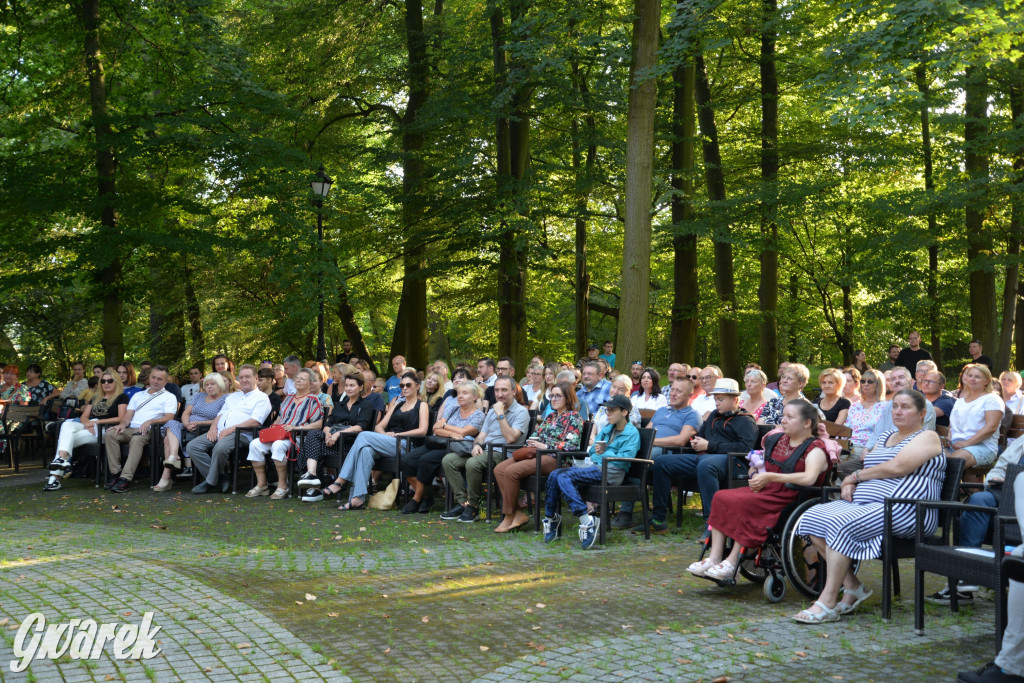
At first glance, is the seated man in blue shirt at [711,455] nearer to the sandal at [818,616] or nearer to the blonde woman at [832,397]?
the blonde woman at [832,397]

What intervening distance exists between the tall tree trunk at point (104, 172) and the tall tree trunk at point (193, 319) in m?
5.10

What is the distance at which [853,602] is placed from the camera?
5.97 m

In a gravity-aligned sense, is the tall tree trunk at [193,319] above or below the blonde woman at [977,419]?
above

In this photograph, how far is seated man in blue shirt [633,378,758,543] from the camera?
8273mm

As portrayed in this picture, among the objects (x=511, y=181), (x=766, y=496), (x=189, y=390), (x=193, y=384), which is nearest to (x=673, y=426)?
(x=766, y=496)

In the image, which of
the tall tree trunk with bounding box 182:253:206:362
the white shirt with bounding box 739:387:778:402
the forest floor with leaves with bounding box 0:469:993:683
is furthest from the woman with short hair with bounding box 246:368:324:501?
the tall tree trunk with bounding box 182:253:206:362

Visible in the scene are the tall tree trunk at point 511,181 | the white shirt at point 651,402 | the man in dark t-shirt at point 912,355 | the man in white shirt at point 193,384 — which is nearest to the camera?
the white shirt at point 651,402

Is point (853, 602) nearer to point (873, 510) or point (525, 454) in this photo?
point (873, 510)

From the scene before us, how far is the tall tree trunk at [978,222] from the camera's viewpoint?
723 inches

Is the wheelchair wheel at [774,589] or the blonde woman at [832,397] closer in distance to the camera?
the wheelchair wheel at [774,589]

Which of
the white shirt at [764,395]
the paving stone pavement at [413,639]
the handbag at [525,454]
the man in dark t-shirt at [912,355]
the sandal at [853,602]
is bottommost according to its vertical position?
the paving stone pavement at [413,639]

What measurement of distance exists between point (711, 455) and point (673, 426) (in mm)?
1121

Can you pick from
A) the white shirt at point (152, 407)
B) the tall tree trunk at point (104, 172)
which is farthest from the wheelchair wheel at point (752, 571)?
the tall tree trunk at point (104, 172)

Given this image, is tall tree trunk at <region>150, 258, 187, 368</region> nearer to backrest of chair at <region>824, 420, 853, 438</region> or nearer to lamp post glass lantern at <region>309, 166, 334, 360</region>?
lamp post glass lantern at <region>309, 166, 334, 360</region>
